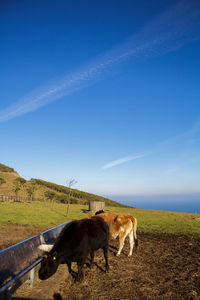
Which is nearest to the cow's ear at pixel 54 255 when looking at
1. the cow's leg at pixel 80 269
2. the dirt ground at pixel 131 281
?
the dirt ground at pixel 131 281

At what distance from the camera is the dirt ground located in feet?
14.9

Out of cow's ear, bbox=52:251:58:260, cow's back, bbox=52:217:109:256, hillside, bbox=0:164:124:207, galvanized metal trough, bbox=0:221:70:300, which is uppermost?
hillside, bbox=0:164:124:207

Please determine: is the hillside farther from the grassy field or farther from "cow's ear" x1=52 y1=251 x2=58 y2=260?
"cow's ear" x1=52 y1=251 x2=58 y2=260

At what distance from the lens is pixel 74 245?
503cm

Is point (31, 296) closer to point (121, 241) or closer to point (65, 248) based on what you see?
point (65, 248)

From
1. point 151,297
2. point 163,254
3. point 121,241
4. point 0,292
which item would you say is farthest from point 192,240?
point 0,292

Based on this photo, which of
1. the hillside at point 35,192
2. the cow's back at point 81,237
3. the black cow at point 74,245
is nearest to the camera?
the black cow at point 74,245

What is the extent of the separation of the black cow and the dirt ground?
→ 1.33 feet

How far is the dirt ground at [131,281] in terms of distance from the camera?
4.53 metres

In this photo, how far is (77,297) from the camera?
4.42m

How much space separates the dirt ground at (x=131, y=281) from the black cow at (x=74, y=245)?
405mm

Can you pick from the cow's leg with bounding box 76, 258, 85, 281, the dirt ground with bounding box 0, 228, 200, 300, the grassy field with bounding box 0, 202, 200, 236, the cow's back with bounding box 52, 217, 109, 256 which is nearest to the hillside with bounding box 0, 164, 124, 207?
the grassy field with bounding box 0, 202, 200, 236

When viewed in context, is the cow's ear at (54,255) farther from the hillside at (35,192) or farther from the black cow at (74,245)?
the hillside at (35,192)

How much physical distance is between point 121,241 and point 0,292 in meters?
5.25
